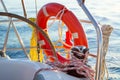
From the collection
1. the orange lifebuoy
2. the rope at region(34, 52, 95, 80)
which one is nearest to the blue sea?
the orange lifebuoy

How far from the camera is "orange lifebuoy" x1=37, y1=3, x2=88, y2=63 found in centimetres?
242

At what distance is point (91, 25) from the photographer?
675 cm

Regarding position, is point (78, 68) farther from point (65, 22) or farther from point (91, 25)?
point (91, 25)

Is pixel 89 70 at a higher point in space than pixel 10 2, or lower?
higher

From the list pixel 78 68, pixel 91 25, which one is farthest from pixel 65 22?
pixel 91 25

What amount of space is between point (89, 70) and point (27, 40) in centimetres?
421

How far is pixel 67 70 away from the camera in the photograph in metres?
1.51

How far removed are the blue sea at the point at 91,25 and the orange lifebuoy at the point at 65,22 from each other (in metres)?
0.85

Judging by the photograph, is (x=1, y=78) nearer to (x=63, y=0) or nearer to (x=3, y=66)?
(x=3, y=66)

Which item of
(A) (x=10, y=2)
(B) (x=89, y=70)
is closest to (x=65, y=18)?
(B) (x=89, y=70)

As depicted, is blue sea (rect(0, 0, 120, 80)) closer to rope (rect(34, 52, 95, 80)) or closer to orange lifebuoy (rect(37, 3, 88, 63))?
orange lifebuoy (rect(37, 3, 88, 63))

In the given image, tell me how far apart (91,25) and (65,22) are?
418cm

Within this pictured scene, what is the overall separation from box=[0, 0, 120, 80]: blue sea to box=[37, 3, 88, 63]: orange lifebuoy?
0.85 meters

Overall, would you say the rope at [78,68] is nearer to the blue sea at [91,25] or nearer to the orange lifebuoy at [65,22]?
the orange lifebuoy at [65,22]
